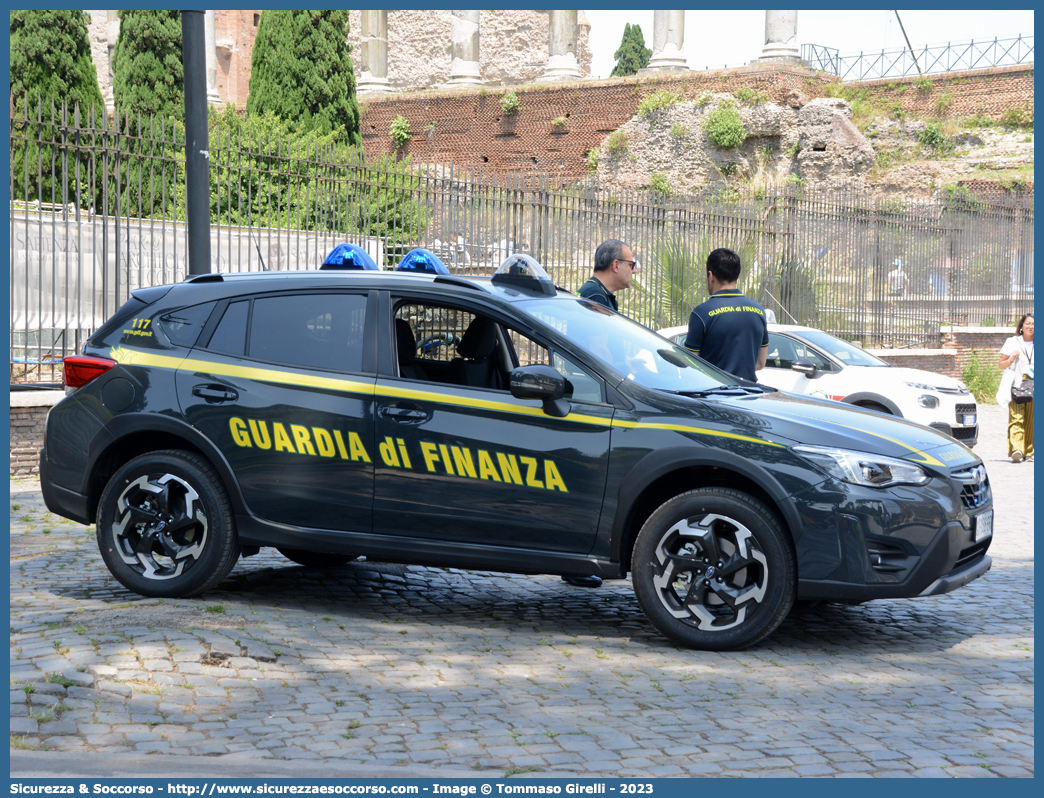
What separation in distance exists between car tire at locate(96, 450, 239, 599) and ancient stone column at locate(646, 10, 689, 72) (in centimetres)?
3600

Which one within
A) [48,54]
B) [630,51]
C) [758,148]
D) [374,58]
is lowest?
[48,54]

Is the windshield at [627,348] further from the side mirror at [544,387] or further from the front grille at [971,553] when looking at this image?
the front grille at [971,553]

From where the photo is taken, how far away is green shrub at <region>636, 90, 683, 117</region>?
124ft

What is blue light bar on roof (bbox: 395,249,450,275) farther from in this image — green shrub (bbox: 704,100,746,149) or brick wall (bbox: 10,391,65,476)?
green shrub (bbox: 704,100,746,149)

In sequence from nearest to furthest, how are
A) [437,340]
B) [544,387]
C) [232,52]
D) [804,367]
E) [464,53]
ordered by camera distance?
[544,387] < [437,340] < [804,367] < [464,53] < [232,52]

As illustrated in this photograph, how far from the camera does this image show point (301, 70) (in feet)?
98.4

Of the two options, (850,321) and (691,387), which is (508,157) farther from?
(691,387)

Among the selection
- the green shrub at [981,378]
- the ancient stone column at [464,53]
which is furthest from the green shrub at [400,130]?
the green shrub at [981,378]

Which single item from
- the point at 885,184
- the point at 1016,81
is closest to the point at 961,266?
the point at 885,184

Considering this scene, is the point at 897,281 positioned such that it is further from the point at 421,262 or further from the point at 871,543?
the point at 871,543

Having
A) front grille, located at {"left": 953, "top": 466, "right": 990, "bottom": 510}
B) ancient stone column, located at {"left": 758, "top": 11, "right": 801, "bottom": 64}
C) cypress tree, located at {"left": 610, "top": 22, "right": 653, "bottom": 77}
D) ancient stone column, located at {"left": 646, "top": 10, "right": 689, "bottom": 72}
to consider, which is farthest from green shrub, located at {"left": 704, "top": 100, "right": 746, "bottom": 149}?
cypress tree, located at {"left": 610, "top": 22, "right": 653, "bottom": 77}

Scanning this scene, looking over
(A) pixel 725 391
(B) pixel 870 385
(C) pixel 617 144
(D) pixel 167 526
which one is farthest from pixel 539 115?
(D) pixel 167 526

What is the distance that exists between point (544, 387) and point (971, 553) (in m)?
2.18

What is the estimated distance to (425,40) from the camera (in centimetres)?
5556
